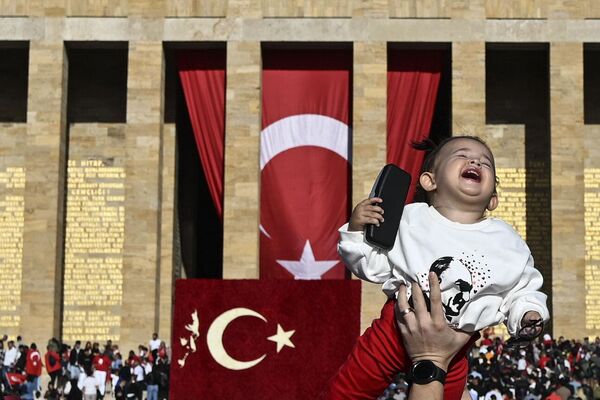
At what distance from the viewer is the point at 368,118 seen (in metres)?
29.1

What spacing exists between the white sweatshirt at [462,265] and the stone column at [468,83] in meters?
26.1

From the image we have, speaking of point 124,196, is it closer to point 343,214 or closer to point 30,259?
point 30,259

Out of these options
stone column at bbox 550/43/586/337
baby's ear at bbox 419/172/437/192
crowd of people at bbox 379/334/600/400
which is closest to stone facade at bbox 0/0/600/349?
stone column at bbox 550/43/586/337

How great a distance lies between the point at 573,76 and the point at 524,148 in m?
2.70

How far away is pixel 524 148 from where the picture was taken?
1228 inches

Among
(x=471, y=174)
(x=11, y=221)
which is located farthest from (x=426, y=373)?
(x=11, y=221)

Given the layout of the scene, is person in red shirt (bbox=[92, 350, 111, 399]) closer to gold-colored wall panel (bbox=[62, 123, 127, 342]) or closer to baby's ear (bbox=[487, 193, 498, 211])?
gold-colored wall panel (bbox=[62, 123, 127, 342])

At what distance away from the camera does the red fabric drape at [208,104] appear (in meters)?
29.4

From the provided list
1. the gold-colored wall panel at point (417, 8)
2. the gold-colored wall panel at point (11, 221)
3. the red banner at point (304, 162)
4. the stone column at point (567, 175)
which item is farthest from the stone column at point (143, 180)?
the stone column at point (567, 175)

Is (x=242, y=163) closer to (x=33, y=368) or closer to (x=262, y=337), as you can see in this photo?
(x=33, y=368)

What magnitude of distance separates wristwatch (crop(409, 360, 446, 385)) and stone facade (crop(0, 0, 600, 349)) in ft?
84.6

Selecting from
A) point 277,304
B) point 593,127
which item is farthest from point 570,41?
point 277,304

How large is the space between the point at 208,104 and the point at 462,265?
26.8 meters

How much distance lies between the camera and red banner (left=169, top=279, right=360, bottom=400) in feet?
31.3
